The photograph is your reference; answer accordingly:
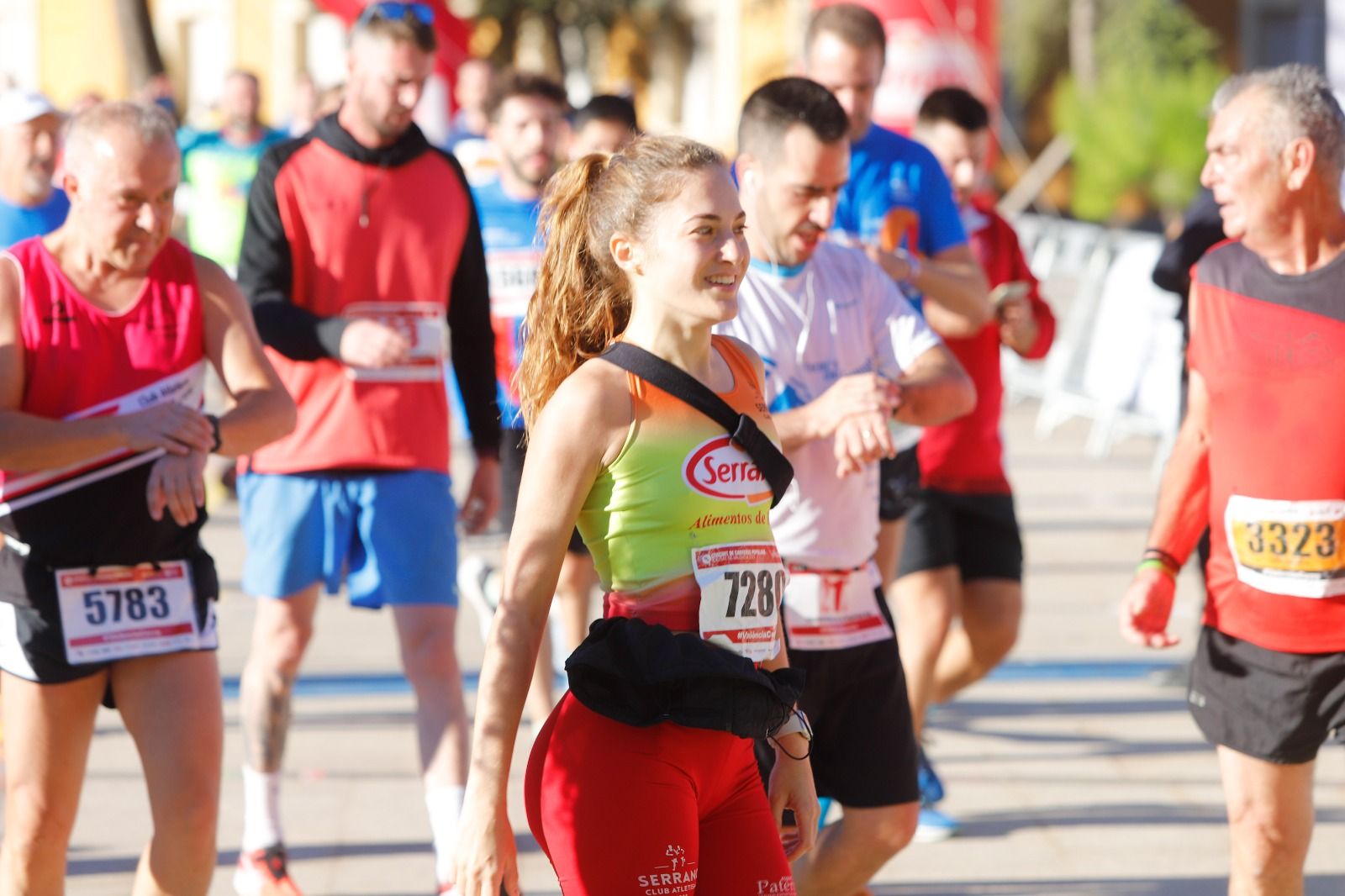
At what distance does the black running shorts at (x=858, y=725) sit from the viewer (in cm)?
393

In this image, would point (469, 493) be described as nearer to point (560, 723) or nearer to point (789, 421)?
point (789, 421)

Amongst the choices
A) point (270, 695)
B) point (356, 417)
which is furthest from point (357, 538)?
point (270, 695)

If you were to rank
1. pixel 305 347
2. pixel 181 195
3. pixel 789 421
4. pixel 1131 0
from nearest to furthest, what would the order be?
pixel 789 421 < pixel 305 347 < pixel 181 195 < pixel 1131 0

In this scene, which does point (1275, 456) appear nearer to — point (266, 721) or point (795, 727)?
point (795, 727)

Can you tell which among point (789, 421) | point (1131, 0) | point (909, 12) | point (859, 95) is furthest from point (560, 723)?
point (1131, 0)

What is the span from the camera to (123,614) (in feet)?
12.2

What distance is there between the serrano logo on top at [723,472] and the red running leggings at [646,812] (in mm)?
385

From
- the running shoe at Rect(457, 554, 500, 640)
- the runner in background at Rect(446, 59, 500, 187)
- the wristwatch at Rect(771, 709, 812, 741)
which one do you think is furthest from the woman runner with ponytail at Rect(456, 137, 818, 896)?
the runner in background at Rect(446, 59, 500, 187)

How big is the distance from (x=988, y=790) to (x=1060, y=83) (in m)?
30.4

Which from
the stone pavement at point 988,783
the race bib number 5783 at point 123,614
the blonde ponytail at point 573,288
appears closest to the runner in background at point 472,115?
the stone pavement at point 988,783

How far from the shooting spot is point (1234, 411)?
3828 millimetres

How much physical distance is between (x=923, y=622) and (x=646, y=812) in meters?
2.77

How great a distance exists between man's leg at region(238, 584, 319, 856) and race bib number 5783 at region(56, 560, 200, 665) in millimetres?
1074

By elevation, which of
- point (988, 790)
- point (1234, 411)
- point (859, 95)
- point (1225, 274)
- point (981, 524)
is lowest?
point (988, 790)
